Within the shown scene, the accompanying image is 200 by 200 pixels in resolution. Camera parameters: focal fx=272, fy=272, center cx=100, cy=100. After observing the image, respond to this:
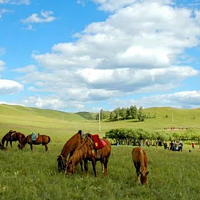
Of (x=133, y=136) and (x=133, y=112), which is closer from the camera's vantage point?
(x=133, y=136)

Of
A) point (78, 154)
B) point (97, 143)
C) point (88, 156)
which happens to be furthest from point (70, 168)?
point (97, 143)

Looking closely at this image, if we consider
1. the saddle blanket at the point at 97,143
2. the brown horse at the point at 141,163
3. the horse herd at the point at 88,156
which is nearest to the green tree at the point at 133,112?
the horse herd at the point at 88,156

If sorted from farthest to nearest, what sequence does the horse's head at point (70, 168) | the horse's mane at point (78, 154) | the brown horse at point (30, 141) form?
the brown horse at point (30, 141), the horse's head at point (70, 168), the horse's mane at point (78, 154)

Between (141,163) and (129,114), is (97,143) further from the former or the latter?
(129,114)

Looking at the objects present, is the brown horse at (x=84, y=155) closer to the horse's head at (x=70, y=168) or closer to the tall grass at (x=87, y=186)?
the horse's head at (x=70, y=168)

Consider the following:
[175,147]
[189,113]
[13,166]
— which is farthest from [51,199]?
[189,113]

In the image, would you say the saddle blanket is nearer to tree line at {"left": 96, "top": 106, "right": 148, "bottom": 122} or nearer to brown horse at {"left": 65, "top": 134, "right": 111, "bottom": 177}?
brown horse at {"left": 65, "top": 134, "right": 111, "bottom": 177}

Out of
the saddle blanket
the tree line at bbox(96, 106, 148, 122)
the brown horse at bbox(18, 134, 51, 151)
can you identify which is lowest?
the brown horse at bbox(18, 134, 51, 151)

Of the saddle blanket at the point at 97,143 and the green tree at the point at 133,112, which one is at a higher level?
the green tree at the point at 133,112

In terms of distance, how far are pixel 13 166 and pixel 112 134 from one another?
74934 mm

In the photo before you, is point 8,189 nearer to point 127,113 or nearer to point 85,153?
point 85,153

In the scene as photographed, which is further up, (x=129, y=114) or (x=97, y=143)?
(x=129, y=114)

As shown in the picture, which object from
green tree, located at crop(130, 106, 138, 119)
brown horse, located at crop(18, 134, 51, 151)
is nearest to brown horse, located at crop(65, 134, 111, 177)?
brown horse, located at crop(18, 134, 51, 151)

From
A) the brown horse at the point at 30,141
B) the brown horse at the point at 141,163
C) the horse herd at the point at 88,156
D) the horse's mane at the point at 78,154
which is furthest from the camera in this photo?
the brown horse at the point at 30,141
